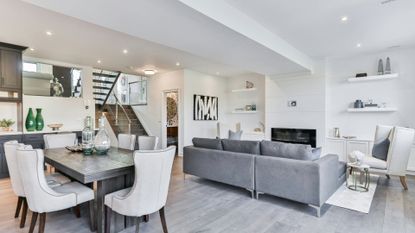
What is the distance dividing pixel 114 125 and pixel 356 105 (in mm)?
7696

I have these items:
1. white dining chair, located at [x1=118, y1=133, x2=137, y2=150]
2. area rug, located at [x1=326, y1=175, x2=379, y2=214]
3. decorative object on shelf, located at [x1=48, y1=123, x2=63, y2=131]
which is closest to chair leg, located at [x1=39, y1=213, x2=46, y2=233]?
white dining chair, located at [x1=118, y1=133, x2=137, y2=150]

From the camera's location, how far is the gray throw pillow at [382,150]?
415 centimetres

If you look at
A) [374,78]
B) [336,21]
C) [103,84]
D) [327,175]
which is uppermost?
[336,21]

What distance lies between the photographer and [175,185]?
4133 mm

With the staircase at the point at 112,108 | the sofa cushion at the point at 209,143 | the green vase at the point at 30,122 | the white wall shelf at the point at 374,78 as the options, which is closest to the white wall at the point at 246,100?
the white wall shelf at the point at 374,78

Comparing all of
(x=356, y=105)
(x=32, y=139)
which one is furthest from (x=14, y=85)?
(x=356, y=105)

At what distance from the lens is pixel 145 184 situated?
2.08 metres

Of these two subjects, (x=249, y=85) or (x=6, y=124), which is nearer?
(x=6, y=124)

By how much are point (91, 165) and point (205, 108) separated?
5.62 m

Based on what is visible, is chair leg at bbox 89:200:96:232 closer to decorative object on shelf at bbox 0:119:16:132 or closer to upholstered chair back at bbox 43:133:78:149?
upholstered chair back at bbox 43:133:78:149

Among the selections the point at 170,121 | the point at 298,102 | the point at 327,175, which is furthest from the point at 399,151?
the point at 170,121

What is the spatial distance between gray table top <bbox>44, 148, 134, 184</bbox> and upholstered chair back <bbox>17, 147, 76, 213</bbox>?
25 centimetres

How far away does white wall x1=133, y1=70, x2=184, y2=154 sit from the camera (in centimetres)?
722

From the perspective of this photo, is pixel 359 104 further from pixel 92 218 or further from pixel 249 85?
pixel 92 218
